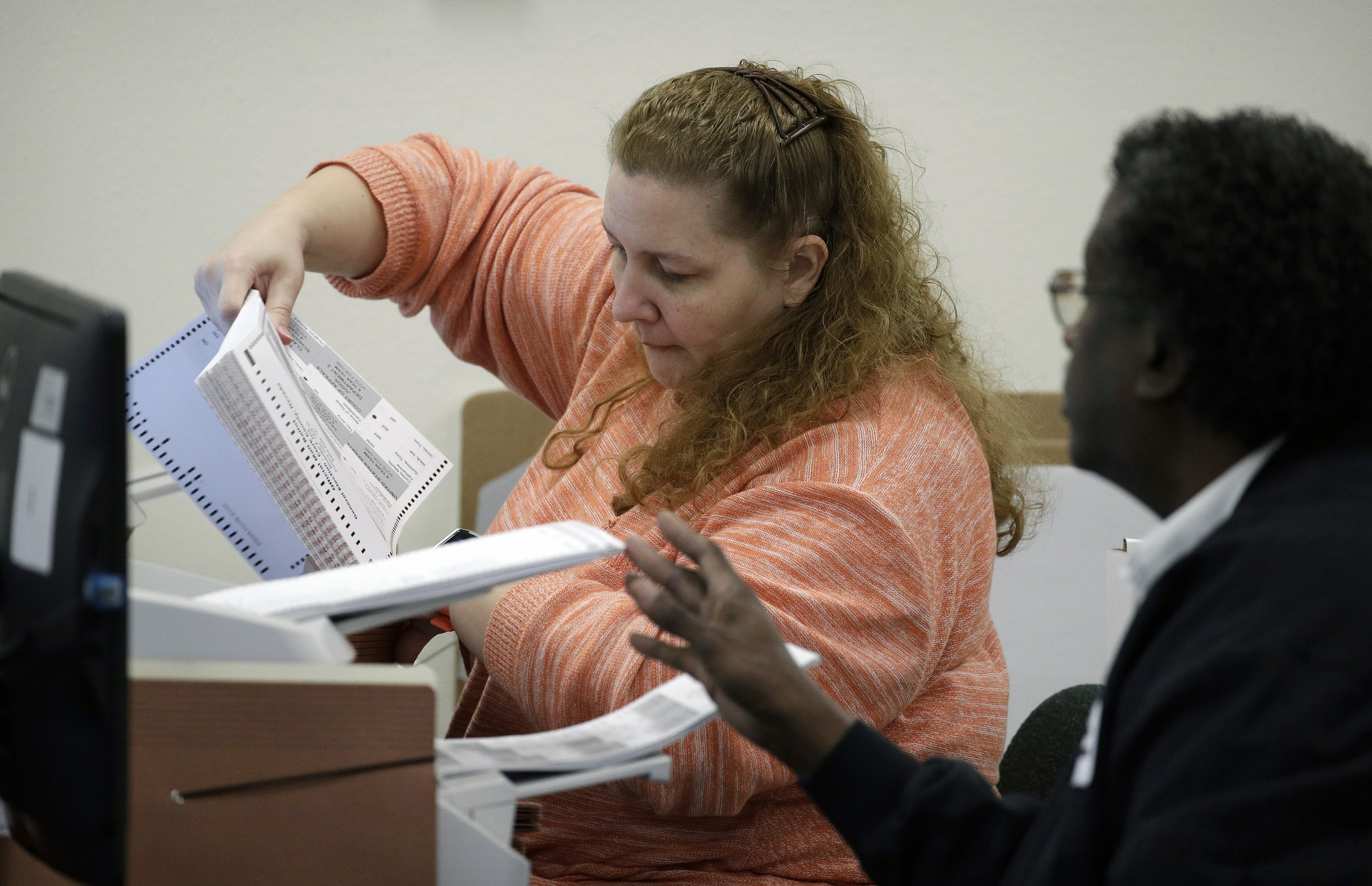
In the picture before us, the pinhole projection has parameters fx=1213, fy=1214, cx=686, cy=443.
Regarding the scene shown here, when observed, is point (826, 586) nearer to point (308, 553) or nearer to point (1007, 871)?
point (1007, 871)

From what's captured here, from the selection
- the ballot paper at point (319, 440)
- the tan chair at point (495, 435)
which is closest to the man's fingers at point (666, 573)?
the ballot paper at point (319, 440)

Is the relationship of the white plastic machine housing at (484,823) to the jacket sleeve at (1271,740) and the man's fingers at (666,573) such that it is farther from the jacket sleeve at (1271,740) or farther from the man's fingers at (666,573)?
the jacket sleeve at (1271,740)

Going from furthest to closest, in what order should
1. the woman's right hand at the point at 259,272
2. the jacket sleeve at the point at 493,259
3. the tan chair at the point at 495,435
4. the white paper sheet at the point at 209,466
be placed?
the tan chair at the point at 495,435, the jacket sleeve at the point at 493,259, the woman's right hand at the point at 259,272, the white paper sheet at the point at 209,466

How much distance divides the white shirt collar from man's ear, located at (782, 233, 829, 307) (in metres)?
0.60

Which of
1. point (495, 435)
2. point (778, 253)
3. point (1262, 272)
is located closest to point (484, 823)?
point (1262, 272)

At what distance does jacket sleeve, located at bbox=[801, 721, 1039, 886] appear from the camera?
72cm

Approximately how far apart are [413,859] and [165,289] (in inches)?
75.3

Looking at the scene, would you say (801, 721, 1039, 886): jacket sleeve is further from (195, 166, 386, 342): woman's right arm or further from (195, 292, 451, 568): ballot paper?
(195, 166, 386, 342): woman's right arm

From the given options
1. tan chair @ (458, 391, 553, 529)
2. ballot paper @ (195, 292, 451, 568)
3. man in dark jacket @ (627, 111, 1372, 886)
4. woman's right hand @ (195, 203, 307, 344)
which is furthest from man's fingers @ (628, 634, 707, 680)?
A: tan chair @ (458, 391, 553, 529)

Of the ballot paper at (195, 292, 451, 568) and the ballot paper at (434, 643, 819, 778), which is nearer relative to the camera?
the ballot paper at (434, 643, 819, 778)

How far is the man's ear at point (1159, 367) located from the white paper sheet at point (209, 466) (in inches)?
29.9

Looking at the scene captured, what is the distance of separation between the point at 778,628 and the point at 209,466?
55 centimetres

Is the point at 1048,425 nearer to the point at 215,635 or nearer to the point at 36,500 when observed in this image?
the point at 215,635

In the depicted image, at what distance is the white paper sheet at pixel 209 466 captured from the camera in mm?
1110
